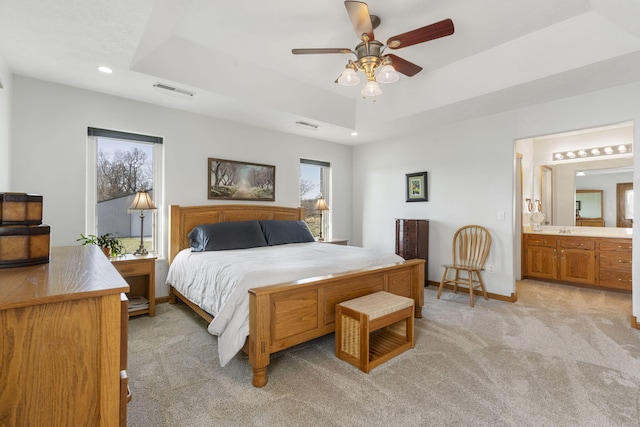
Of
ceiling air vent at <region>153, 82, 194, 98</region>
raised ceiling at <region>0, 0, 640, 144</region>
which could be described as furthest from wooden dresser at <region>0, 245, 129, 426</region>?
ceiling air vent at <region>153, 82, 194, 98</region>

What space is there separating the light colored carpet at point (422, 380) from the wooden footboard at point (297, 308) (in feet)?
0.72

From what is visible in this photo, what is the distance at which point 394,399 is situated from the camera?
6.20 ft

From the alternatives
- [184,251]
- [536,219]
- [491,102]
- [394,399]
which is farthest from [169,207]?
[536,219]

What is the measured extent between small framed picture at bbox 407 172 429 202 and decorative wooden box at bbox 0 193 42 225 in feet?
15.3

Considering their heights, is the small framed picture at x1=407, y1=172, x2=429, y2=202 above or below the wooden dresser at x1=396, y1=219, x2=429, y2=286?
above

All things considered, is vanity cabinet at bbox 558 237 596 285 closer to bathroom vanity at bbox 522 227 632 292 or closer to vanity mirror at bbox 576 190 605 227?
bathroom vanity at bbox 522 227 632 292

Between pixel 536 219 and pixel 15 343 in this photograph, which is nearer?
pixel 15 343

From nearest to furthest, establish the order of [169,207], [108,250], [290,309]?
1. [290,309]
2. [108,250]
3. [169,207]

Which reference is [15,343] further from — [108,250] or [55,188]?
[55,188]

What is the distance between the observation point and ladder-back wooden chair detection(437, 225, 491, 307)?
4082 mm

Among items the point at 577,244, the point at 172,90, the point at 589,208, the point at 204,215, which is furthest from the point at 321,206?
the point at 589,208

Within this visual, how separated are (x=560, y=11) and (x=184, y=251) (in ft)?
14.5

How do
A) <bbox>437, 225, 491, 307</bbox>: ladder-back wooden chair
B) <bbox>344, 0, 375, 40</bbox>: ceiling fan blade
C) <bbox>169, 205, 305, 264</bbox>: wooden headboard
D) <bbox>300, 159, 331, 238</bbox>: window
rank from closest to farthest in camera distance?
<bbox>344, 0, 375, 40</bbox>: ceiling fan blade → <bbox>169, 205, 305, 264</bbox>: wooden headboard → <bbox>437, 225, 491, 307</bbox>: ladder-back wooden chair → <bbox>300, 159, 331, 238</bbox>: window

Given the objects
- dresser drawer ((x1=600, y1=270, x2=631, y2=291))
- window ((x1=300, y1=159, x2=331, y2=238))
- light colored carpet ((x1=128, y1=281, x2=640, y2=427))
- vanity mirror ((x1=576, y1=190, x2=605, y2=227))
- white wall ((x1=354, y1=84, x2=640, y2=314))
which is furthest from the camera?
window ((x1=300, y1=159, x2=331, y2=238))
